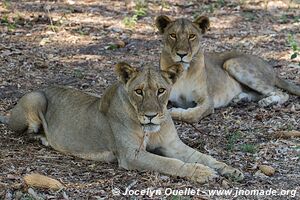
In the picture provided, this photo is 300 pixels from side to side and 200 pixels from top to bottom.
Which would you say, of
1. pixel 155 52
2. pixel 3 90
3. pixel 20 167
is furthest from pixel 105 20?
pixel 20 167

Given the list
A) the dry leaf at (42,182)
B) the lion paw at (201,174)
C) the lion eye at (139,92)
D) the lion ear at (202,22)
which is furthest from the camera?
the lion ear at (202,22)

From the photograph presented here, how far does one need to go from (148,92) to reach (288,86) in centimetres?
287

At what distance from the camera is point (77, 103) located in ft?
19.3

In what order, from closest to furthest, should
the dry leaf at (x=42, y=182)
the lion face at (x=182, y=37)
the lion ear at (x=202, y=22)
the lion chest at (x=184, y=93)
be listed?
the dry leaf at (x=42, y=182), the lion face at (x=182, y=37), the lion ear at (x=202, y=22), the lion chest at (x=184, y=93)

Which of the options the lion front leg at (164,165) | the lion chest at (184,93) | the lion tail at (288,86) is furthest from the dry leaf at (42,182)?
the lion tail at (288,86)

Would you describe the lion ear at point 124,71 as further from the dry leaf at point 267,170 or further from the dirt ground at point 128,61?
the dry leaf at point 267,170

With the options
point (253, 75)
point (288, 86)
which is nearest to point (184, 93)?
point (253, 75)

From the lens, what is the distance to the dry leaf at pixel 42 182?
4.80 metres

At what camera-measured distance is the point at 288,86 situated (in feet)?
24.8

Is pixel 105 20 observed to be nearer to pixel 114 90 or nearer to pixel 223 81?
pixel 223 81

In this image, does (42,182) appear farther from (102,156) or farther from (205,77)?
(205,77)

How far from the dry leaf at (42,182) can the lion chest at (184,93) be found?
239 centimetres

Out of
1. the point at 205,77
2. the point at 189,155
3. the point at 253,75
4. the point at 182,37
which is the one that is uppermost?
the point at 182,37

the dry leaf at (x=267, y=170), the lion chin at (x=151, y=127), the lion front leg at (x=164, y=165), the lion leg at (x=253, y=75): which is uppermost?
the lion chin at (x=151, y=127)
